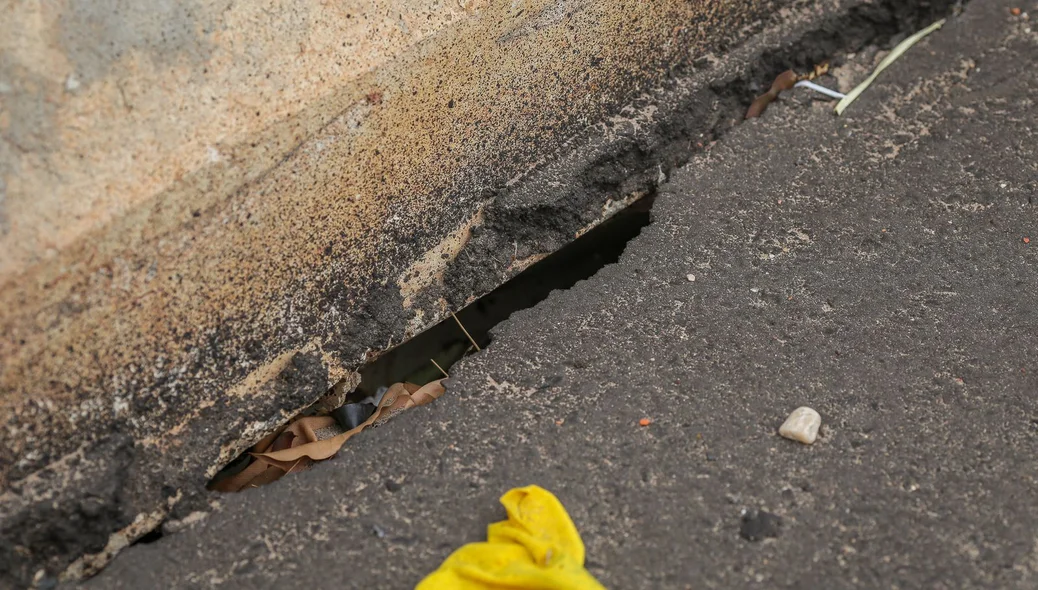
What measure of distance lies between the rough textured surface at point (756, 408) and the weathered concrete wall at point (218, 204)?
0.64ft

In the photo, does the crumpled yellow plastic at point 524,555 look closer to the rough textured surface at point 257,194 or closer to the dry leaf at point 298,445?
the dry leaf at point 298,445

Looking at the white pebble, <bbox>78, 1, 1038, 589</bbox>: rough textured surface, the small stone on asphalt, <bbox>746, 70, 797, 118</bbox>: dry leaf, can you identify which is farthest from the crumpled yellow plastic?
<bbox>746, 70, 797, 118</bbox>: dry leaf

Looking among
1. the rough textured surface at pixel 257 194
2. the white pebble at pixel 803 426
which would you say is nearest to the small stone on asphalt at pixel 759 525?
the white pebble at pixel 803 426

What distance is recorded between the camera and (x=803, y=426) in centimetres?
159

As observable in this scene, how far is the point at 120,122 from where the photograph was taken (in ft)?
4.61

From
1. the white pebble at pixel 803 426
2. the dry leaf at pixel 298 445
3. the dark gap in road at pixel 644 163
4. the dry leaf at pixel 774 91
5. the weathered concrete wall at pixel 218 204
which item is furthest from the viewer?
the dry leaf at pixel 774 91

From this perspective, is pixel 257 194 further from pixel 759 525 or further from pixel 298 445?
pixel 759 525

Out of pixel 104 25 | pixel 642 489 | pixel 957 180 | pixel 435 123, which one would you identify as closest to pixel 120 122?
pixel 104 25

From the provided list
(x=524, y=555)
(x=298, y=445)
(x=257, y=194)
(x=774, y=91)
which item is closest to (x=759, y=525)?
(x=524, y=555)

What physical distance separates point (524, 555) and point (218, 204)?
2.53 feet

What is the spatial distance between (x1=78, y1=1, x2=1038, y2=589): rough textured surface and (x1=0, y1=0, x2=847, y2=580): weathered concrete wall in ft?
0.64

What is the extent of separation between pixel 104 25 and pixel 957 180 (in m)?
1.76

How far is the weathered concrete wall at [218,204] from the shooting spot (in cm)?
137

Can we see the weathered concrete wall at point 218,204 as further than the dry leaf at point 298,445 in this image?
No
